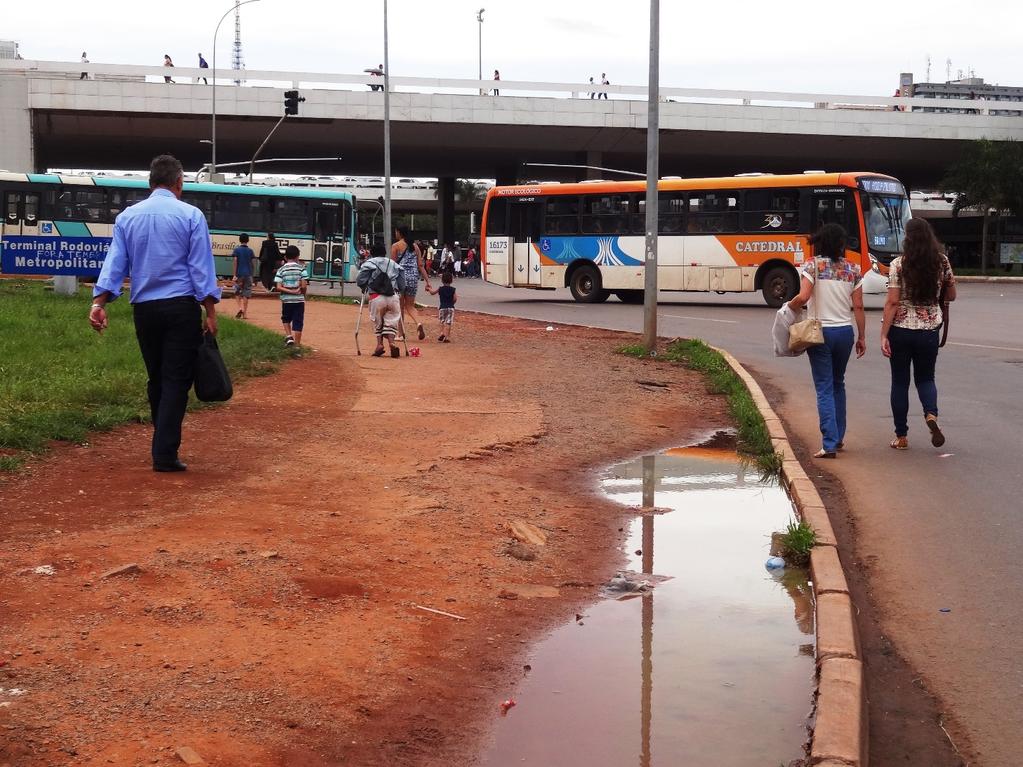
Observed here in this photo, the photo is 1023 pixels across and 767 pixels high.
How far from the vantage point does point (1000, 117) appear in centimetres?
5794

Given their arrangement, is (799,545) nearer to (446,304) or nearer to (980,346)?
(980,346)

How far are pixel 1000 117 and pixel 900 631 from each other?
190 ft

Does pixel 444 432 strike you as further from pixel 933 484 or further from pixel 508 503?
pixel 933 484

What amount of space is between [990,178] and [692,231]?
3039cm

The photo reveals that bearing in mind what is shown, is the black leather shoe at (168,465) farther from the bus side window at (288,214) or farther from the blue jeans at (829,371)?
the bus side window at (288,214)

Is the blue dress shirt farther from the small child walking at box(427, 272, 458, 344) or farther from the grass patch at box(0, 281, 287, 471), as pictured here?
the small child walking at box(427, 272, 458, 344)

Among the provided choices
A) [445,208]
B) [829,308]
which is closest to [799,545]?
[829,308]

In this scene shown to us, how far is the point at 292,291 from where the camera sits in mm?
16922

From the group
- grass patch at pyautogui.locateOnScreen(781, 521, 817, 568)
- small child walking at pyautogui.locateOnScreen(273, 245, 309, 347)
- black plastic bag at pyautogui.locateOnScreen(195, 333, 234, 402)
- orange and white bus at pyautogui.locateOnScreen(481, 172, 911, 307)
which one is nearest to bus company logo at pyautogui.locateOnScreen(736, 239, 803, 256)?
orange and white bus at pyautogui.locateOnScreen(481, 172, 911, 307)

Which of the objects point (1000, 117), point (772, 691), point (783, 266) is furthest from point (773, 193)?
point (1000, 117)

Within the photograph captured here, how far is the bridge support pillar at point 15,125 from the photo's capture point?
49469mm

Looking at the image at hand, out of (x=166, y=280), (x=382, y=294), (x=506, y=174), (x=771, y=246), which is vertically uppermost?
(x=506, y=174)

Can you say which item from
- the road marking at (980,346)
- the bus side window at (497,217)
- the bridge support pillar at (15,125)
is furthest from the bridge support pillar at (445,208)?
the road marking at (980,346)

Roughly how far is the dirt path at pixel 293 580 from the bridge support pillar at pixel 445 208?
67.6 meters
